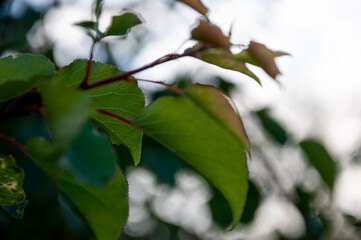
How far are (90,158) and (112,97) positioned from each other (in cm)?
18

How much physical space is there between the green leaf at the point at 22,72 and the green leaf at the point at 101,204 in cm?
11

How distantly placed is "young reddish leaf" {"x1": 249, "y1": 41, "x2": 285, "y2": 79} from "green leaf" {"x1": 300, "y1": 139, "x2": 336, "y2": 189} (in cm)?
66

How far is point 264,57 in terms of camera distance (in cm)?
39

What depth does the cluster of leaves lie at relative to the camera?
0.30 meters

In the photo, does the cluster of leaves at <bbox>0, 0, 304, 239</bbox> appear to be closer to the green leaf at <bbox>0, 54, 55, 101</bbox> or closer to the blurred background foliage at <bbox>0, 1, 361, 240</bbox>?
the green leaf at <bbox>0, 54, 55, 101</bbox>

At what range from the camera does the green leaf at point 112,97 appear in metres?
0.46

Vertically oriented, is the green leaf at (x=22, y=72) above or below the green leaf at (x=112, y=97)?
above

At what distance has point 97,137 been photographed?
1.03 feet

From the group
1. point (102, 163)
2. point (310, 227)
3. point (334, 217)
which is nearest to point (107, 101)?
point (102, 163)

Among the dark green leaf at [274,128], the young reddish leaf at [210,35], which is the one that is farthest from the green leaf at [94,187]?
the dark green leaf at [274,128]

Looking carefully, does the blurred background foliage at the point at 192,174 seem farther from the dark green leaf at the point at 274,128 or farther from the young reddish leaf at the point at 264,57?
the young reddish leaf at the point at 264,57

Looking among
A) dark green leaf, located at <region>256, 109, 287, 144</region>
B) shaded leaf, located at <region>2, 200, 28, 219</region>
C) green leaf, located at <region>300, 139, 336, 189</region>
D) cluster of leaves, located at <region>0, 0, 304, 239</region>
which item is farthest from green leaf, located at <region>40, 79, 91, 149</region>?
dark green leaf, located at <region>256, 109, 287, 144</region>

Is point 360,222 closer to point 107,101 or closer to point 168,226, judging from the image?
point 168,226

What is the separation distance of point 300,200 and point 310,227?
0.14 metres
